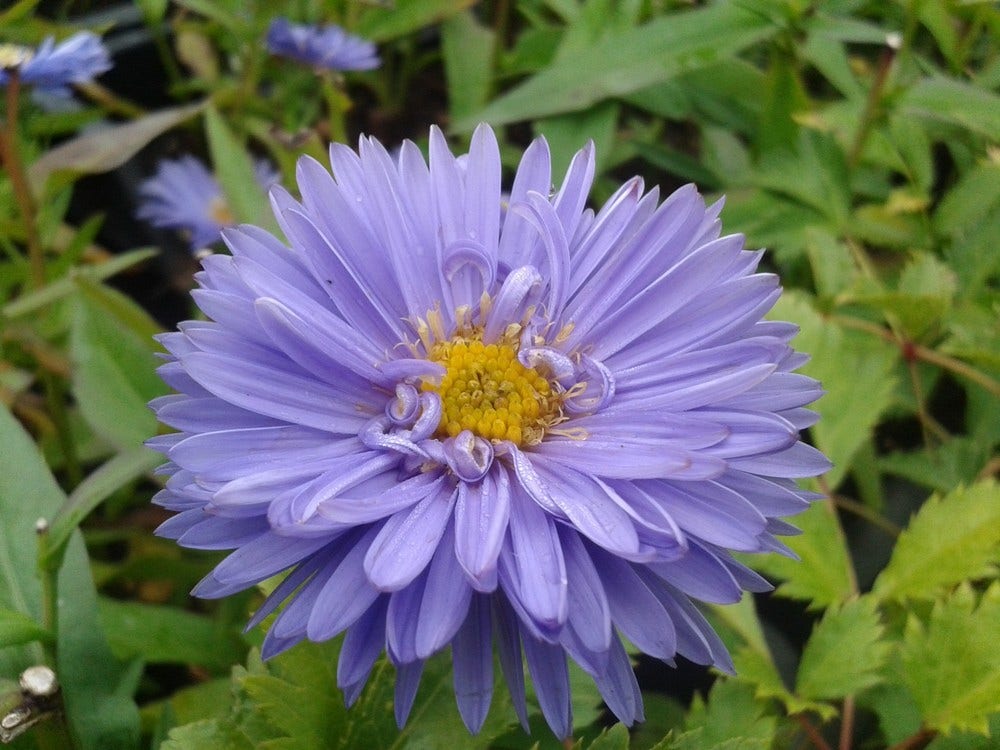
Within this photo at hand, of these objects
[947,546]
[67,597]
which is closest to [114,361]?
[67,597]

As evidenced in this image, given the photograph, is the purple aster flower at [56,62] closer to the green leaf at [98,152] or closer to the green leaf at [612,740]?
the green leaf at [98,152]

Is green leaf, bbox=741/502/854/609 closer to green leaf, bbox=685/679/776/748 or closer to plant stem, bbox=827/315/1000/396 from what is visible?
green leaf, bbox=685/679/776/748

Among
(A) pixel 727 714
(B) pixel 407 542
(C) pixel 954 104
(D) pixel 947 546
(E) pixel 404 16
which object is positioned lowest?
(A) pixel 727 714

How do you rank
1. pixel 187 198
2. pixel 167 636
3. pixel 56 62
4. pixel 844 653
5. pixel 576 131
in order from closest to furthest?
pixel 844 653 → pixel 167 636 → pixel 56 62 → pixel 576 131 → pixel 187 198

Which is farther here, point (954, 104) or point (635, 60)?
point (635, 60)

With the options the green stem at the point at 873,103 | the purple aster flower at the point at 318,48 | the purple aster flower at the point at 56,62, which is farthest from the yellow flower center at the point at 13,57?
the green stem at the point at 873,103

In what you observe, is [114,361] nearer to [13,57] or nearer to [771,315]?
[13,57]

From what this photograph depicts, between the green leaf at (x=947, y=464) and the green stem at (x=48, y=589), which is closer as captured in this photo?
the green stem at (x=48, y=589)

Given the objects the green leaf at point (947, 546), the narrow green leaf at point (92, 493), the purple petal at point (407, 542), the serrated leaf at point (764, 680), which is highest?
the purple petal at point (407, 542)
